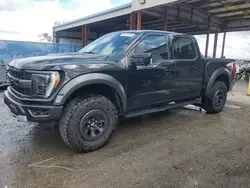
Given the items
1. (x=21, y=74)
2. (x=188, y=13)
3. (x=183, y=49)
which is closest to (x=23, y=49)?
(x=188, y=13)

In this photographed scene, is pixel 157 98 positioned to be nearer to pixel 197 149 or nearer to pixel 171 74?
pixel 171 74

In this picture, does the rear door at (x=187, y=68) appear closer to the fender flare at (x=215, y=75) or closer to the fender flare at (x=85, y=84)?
the fender flare at (x=215, y=75)

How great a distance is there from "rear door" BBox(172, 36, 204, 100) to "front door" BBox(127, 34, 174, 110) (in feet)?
0.77

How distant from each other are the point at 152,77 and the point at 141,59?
0.51 metres

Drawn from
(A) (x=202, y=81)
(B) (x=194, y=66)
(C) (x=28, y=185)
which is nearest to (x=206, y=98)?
(A) (x=202, y=81)

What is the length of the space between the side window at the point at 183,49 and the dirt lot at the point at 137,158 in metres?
1.45

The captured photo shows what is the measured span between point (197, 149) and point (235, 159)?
1.77 ft

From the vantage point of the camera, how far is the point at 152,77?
3793 mm

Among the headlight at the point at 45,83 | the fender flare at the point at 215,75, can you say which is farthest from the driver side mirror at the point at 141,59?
the fender flare at the point at 215,75

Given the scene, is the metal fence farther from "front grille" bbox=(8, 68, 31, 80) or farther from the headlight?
the headlight

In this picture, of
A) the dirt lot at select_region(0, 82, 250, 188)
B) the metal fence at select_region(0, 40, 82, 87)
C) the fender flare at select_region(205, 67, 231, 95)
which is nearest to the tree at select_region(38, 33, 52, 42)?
the metal fence at select_region(0, 40, 82, 87)

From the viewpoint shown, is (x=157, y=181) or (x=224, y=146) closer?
(x=157, y=181)

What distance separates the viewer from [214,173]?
8.80 feet

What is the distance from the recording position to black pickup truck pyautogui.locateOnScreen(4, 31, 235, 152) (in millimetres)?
2805
